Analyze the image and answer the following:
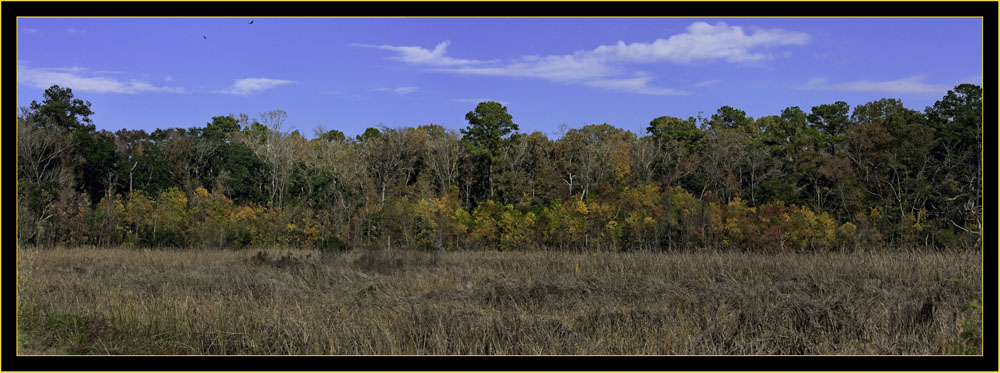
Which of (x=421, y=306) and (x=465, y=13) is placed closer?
(x=465, y=13)

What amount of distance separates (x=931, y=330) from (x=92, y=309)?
10.2m

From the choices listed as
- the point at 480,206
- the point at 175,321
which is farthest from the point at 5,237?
the point at 480,206

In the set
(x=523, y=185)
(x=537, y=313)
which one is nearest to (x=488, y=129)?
(x=523, y=185)

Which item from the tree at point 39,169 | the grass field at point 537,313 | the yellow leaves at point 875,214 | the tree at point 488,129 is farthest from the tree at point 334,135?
the grass field at point 537,313

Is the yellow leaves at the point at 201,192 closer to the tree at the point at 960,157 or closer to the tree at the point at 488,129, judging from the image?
the tree at the point at 488,129

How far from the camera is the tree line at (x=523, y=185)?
1342 inches

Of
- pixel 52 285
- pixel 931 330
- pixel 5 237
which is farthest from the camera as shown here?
pixel 52 285

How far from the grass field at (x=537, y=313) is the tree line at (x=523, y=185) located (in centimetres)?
1379

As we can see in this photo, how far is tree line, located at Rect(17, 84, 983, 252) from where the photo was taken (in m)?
34.1

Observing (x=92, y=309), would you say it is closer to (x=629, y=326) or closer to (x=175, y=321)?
(x=175, y=321)

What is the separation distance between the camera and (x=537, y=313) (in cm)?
995

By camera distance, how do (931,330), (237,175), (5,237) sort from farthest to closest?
1. (237,175)
2. (931,330)
3. (5,237)

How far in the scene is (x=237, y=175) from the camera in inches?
1677

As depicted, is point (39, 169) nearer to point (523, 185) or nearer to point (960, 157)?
point (523, 185)
